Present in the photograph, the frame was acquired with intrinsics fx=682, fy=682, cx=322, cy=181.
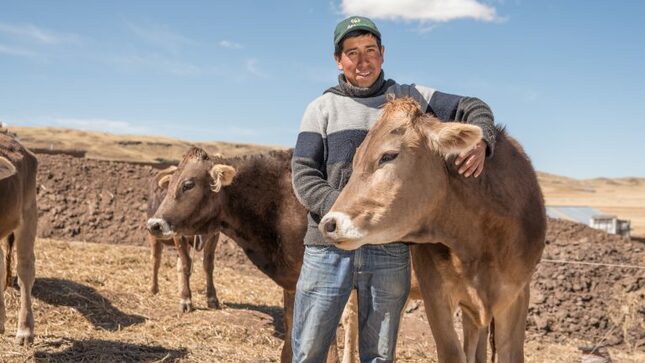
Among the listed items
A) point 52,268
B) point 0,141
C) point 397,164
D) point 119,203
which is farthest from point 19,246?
point 119,203

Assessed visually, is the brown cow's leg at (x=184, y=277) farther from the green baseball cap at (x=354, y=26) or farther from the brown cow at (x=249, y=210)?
the green baseball cap at (x=354, y=26)

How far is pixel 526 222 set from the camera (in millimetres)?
4207

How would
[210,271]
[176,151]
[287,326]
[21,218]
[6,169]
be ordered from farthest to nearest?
[176,151] < [210,271] < [21,218] < [6,169] < [287,326]

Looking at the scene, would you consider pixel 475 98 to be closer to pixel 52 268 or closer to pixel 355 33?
pixel 355 33

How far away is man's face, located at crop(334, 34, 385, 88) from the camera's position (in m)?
3.79

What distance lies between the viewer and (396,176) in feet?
11.8

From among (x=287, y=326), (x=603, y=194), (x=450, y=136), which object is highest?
(x=450, y=136)

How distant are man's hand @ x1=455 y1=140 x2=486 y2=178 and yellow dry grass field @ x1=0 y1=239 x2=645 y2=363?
3744 mm

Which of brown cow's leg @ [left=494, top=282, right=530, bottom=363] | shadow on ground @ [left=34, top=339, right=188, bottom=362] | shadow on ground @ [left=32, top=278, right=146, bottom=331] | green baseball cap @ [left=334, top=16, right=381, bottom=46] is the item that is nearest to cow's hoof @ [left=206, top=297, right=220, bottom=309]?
shadow on ground @ [left=32, top=278, right=146, bottom=331]

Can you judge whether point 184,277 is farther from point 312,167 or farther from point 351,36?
point 351,36

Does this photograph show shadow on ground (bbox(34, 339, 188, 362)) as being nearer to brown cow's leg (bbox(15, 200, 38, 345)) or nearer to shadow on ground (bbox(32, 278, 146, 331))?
brown cow's leg (bbox(15, 200, 38, 345))

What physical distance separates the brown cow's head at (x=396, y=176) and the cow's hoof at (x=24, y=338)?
4.65m

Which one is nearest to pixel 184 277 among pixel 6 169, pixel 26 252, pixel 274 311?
pixel 274 311

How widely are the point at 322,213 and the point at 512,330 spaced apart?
5.54 ft
